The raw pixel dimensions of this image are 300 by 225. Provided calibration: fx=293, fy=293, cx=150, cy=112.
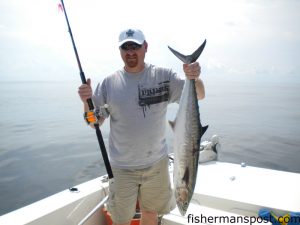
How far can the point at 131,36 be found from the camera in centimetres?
281

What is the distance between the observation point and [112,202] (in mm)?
3002

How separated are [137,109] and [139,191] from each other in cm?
90

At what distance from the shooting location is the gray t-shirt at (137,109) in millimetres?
2857

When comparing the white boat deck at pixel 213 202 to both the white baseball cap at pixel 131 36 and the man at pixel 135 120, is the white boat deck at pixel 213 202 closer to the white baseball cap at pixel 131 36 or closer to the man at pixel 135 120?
the man at pixel 135 120

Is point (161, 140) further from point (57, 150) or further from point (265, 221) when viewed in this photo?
point (57, 150)

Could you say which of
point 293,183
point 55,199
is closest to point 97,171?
point 55,199

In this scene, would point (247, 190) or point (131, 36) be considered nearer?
point (131, 36)

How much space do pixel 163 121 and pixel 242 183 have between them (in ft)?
6.70

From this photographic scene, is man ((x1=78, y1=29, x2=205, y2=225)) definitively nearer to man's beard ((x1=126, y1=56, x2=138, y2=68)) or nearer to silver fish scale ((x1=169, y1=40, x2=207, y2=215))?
man's beard ((x1=126, y1=56, x2=138, y2=68))

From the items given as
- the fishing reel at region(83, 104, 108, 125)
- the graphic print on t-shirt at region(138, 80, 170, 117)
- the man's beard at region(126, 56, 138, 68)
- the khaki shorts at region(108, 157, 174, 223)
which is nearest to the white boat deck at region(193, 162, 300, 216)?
the khaki shorts at region(108, 157, 174, 223)

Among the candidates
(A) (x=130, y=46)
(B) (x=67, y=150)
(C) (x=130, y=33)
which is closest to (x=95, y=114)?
(A) (x=130, y=46)

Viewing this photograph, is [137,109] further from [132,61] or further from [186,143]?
[186,143]

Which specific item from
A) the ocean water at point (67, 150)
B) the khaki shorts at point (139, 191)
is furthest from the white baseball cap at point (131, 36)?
the ocean water at point (67, 150)

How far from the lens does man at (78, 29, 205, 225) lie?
285 cm
